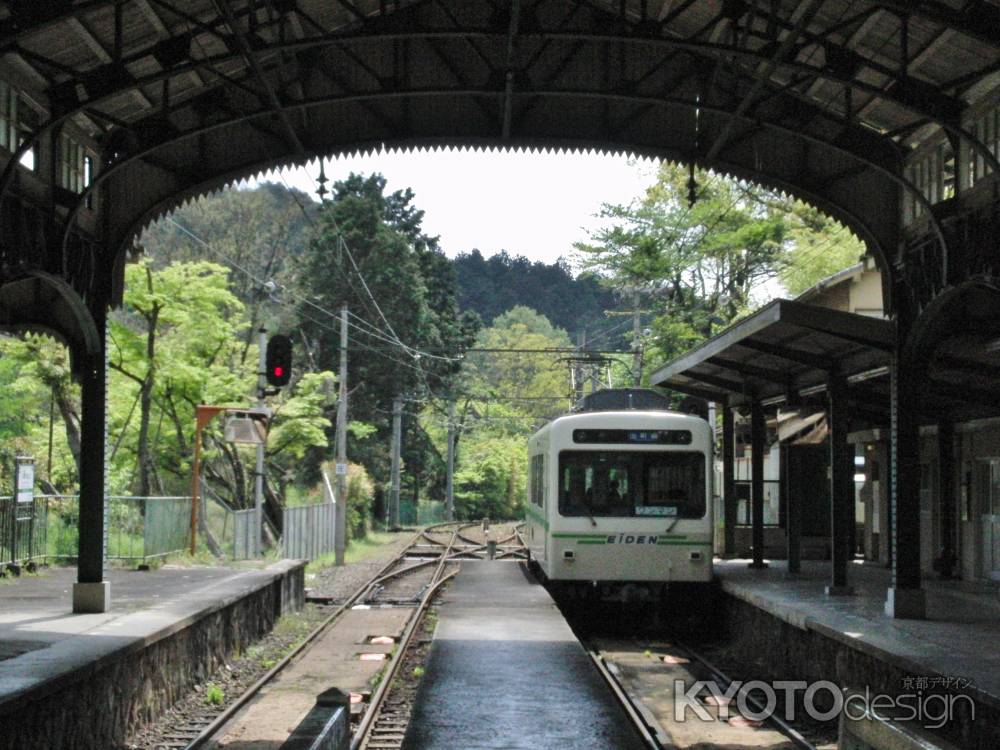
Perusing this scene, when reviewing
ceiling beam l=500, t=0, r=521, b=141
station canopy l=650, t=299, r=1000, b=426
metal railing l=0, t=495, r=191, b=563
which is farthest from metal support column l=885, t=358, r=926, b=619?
metal railing l=0, t=495, r=191, b=563

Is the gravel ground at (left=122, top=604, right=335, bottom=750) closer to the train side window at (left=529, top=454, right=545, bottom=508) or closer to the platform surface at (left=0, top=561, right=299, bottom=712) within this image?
the platform surface at (left=0, top=561, right=299, bottom=712)

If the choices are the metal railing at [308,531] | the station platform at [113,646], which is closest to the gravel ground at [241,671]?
the station platform at [113,646]

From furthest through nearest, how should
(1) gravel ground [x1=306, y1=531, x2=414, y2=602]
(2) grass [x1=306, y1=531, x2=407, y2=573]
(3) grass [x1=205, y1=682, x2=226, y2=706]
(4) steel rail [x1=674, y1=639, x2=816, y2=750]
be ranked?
(2) grass [x1=306, y1=531, x2=407, y2=573] → (1) gravel ground [x1=306, y1=531, x2=414, y2=602] → (3) grass [x1=205, y1=682, x2=226, y2=706] → (4) steel rail [x1=674, y1=639, x2=816, y2=750]

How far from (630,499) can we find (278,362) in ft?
18.6

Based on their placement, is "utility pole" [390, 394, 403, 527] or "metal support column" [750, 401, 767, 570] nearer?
"metal support column" [750, 401, 767, 570]

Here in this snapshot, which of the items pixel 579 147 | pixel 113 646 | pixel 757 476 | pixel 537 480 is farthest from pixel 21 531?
pixel 757 476

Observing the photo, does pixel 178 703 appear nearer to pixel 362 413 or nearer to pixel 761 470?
pixel 761 470

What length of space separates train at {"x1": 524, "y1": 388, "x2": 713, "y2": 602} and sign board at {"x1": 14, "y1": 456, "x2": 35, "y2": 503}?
728cm

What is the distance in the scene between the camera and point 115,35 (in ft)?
34.8

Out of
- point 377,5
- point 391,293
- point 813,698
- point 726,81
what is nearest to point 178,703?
point 813,698

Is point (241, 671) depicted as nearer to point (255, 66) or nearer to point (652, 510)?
point (652, 510)

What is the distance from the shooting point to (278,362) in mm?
18312

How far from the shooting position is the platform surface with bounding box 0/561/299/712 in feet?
29.1

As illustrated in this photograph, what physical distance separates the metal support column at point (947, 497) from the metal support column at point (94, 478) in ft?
37.6
